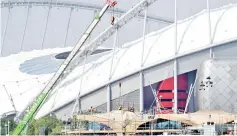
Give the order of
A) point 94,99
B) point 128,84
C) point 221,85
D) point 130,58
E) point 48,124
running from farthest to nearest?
point 130,58 < point 94,99 < point 128,84 < point 221,85 < point 48,124

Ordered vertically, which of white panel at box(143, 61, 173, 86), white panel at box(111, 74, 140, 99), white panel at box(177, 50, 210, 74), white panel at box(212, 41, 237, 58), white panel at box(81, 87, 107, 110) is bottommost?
white panel at box(81, 87, 107, 110)

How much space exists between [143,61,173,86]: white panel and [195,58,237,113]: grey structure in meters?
4.02

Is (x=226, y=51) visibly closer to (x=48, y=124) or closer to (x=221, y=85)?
(x=221, y=85)

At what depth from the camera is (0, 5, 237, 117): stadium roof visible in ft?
237

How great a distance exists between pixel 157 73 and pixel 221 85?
6.91 m

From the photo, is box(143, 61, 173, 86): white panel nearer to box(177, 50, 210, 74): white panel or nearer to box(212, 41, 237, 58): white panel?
box(177, 50, 210, 74): white panel

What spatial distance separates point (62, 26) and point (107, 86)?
137ft

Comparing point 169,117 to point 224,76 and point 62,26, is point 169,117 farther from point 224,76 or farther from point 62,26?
point 62,26

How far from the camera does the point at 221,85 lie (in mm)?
70125

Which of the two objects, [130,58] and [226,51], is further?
[130,58]

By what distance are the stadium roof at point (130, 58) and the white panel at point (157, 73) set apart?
2.67ft

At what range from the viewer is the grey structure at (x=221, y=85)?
2758 inches

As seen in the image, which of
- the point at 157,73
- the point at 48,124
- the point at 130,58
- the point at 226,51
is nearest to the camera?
the point at 48,124

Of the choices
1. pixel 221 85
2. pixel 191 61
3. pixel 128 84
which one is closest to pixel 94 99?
pixel 128 84
